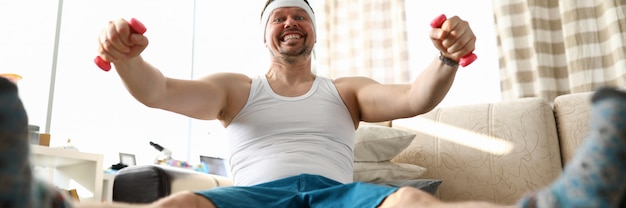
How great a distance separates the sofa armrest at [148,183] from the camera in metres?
2.00

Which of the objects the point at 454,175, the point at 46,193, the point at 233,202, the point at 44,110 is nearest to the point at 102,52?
the point at 233,202

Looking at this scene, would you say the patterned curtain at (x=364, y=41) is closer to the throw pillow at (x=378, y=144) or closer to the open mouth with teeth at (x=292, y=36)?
the throw pillow at (x=378, y=144)

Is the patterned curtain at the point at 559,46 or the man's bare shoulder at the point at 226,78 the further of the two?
the patterned curtain at the point at 559,46

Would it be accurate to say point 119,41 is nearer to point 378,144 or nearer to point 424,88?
point 424,88

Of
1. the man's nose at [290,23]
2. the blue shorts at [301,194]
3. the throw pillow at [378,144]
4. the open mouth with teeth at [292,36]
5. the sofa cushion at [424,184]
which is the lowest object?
the sofa cushion at [424,184]

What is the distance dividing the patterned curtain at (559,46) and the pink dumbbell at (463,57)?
6.49 feet

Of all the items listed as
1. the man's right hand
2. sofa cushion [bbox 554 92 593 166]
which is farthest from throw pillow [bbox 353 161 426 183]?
the man's right hand

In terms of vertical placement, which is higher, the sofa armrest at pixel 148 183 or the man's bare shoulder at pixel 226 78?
the man's bare shoulder at pixel 226 78

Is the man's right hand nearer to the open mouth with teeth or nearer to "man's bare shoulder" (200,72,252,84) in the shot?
"man's bare shoulder" (200,72,252,84)

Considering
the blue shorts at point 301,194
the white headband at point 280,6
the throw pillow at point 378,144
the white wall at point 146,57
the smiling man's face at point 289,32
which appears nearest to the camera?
the blue shorts at point 301,194

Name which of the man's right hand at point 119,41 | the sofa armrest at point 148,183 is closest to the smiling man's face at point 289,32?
the sofa armrest at point 148,183

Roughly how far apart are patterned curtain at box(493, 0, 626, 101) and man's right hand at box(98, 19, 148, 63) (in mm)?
2541

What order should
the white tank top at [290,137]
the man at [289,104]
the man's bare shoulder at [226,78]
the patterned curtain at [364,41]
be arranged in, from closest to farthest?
1. the man at [289,104]
2. the white tank top at [290,137]
3. the man's bare shoulder at [226,78]
4. the patterned curtain at [364,41]

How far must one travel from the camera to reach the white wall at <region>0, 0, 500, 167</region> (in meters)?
2.92
